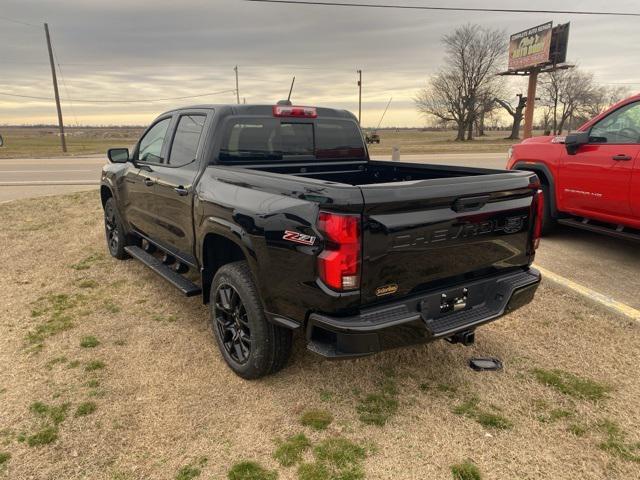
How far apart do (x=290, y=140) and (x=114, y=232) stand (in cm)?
310

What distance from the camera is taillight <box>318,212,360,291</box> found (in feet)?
7.70

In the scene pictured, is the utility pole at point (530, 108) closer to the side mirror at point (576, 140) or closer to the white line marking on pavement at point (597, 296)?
the side mirror at point (576, 140)

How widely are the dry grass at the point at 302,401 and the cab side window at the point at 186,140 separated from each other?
55.5 inches

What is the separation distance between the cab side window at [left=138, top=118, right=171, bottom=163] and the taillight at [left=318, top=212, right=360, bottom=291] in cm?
258

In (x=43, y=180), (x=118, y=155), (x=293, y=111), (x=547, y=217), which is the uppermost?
(x=293, y=111)

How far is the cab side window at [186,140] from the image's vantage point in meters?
3.83

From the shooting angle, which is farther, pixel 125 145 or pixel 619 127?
pixel 125 145

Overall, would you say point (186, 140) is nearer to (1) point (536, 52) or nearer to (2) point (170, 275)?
(2) point (170, 275)

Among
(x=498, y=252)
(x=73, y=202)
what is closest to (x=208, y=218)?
(x=498, y=252)

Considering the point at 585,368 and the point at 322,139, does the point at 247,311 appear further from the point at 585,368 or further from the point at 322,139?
the point at 585,368

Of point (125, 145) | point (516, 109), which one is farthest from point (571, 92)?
point (125, 145)

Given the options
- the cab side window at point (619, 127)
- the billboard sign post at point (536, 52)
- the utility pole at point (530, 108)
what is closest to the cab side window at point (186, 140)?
the cab side window at point (619, 127)

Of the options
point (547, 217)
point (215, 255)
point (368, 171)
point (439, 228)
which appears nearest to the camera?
point (439, 228)

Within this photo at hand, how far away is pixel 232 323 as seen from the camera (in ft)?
11.0
